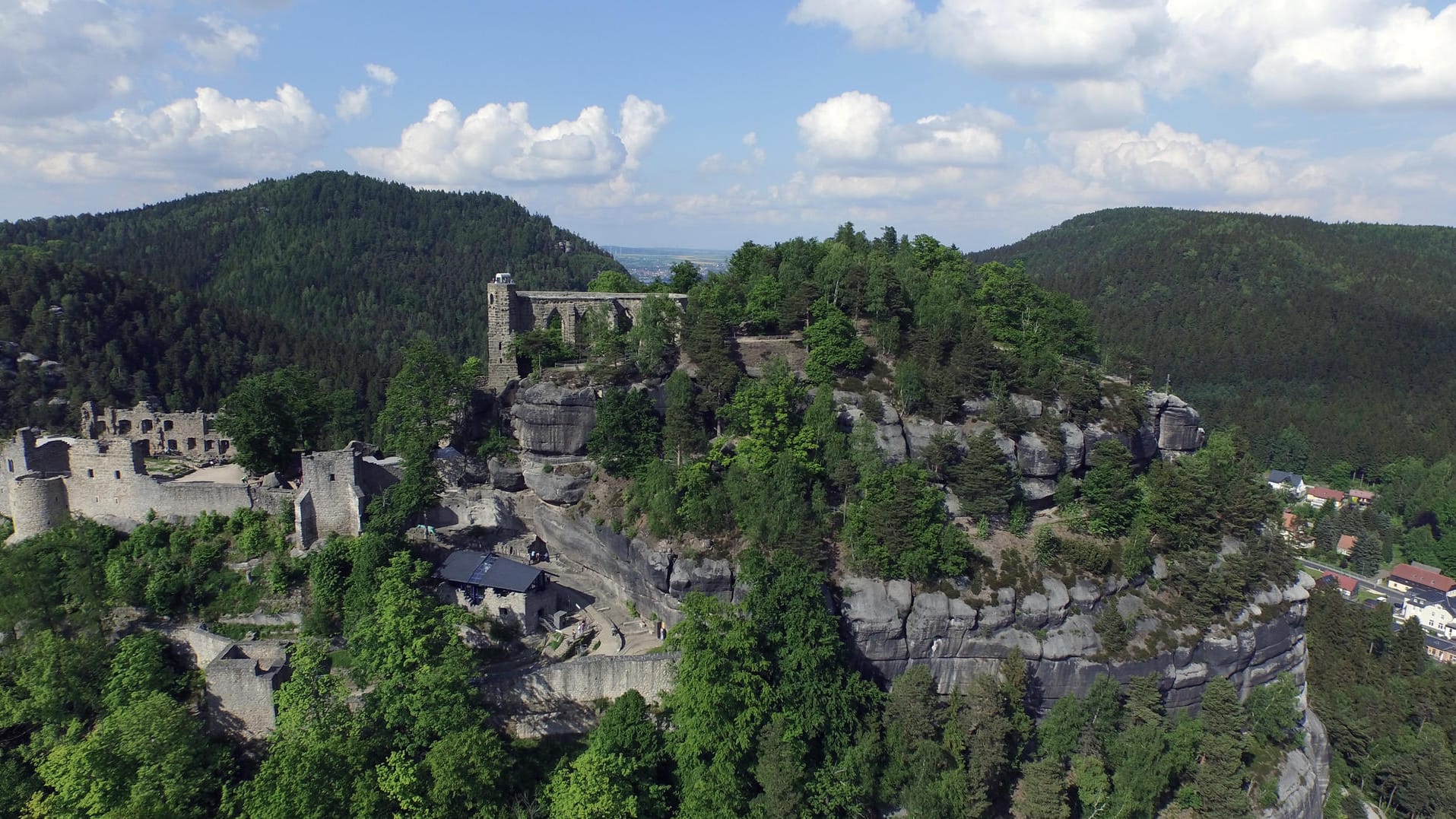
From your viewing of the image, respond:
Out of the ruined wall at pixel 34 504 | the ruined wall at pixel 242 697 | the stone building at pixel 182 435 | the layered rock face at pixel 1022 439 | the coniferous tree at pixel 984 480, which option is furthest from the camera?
the stone building at pixel 182 435

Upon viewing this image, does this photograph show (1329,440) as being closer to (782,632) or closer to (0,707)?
(782,632)

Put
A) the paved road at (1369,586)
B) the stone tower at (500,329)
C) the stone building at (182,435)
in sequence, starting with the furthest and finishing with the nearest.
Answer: the paved road at (1369,586) < the stone tower at (500,329) < the stone building at (182,435)

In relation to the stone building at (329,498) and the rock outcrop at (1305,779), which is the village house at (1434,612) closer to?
the rock outcrop at (1305,779)

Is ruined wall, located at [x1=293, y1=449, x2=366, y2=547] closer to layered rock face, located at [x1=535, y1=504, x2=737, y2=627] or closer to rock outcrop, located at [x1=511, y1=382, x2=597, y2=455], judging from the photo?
layered rock face, located at [x1=535, y1=504, x2=737, y2=627]

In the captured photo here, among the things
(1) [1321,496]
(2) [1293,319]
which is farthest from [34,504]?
(2) [1293,319]

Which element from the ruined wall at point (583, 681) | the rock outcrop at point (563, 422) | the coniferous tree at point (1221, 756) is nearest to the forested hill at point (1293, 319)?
the coniferous tree at point (1221, 756)

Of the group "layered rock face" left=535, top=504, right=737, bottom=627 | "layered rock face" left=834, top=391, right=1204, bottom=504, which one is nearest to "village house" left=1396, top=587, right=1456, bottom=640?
"layered rock face" left=834, top=391, right=1204, bottom=504
